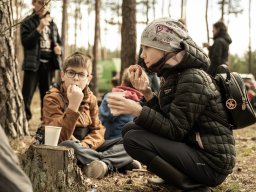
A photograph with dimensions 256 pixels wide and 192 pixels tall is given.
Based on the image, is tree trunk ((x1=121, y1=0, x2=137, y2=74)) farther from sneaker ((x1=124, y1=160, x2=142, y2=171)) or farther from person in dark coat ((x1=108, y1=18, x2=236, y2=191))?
person in dark coat ((x1=108, y1=18, x2=236, y2=191))

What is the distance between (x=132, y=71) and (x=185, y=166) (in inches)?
33.7

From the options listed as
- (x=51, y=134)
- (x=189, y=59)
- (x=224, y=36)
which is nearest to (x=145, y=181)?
(x=51, y=134)

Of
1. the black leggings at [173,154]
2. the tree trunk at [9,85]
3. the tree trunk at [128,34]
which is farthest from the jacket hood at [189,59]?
Result: the tree trunk at [128,34]

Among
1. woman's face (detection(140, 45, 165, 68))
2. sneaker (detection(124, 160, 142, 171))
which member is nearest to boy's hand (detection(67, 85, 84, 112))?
woman's face (detection(140, 45, 165, 68))

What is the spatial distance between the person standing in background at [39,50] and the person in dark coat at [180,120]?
321cm

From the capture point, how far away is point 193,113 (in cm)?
294

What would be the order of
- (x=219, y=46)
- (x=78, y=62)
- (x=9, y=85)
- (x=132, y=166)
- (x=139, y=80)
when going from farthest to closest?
1. (x=219, y=46)
2. (x=9, y=85)
3. (x=132, y=166)
4. (x=78, y=62)
5. (x=139, y=80)

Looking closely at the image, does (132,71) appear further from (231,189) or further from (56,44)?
(56,44)

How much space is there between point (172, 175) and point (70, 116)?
1.05 metres

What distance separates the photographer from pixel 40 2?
18.9ft

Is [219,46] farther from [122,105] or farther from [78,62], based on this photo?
[122,105]

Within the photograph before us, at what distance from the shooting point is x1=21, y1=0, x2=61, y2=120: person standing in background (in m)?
6.13

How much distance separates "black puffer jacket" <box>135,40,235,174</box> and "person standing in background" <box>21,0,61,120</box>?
10.9ft

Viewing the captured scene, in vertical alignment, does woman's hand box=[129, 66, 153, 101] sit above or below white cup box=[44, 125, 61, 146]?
above
